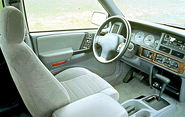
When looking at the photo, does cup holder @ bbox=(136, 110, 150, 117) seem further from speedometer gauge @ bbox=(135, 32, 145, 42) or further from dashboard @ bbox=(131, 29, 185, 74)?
speedometer gauge @ bbox=(135, 32, 145, 42)

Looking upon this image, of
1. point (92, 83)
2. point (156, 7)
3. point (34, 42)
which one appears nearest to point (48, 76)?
point (92, 83)

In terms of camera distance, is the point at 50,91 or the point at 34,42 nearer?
the point at 50,91

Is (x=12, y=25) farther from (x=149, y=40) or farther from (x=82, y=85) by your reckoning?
(x=149, y=40)

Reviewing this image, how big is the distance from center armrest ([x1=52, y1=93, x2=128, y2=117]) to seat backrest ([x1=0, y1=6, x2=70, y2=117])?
9 centimetres

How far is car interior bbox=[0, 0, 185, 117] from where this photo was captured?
2.68ft

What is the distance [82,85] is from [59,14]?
5.71ft

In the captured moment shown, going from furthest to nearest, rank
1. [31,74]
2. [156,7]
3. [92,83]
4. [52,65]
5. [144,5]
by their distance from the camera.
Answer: [144,5] → [156,7] → [52,65] → [92,83] → [31,74]

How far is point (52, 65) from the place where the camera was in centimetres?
197

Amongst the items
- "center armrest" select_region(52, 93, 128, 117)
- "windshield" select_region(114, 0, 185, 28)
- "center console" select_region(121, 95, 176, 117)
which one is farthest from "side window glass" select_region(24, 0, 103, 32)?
"center armrest" select_region(52, 93, 128, 117)

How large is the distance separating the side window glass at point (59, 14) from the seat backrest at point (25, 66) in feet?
3.84

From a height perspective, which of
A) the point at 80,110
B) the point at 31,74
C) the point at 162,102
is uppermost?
the point at 31,74

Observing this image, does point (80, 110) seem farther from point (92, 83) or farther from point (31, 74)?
point (92, 83)

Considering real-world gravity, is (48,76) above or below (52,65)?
above

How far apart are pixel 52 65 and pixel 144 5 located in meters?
1.92
